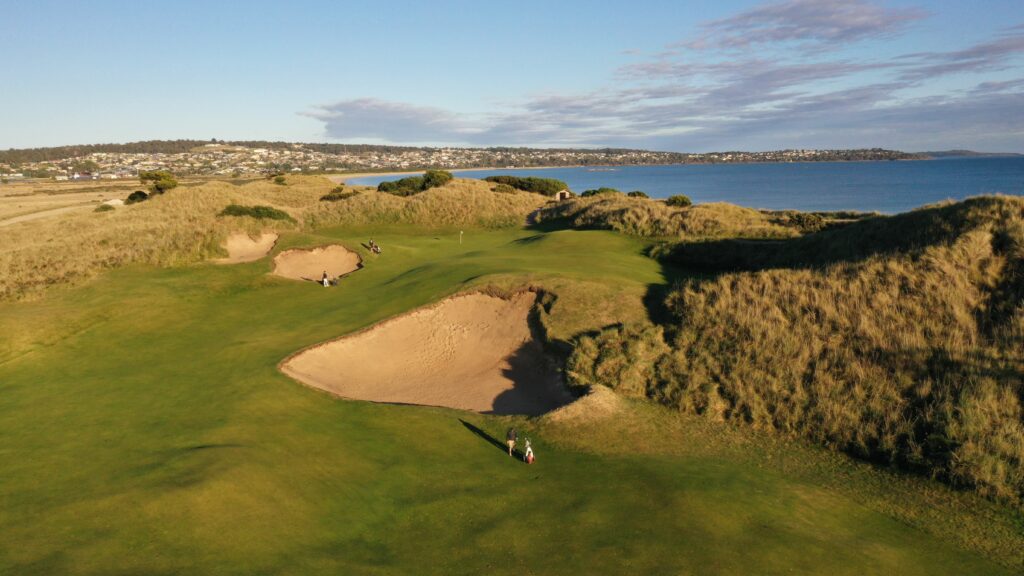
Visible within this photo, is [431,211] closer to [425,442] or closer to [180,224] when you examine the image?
[180,224]

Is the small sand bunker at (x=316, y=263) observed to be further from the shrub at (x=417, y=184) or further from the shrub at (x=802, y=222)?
the shrub at (x=417, y=184)

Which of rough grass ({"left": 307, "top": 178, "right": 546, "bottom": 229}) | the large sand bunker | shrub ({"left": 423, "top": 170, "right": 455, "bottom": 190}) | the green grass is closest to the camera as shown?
the green grass

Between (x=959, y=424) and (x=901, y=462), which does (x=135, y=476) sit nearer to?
(x=901, y=462)

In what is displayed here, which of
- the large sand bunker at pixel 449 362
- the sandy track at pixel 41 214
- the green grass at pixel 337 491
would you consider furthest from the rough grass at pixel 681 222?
the sandy track at pixel 41 214

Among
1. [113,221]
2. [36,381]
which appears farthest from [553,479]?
[113,221]

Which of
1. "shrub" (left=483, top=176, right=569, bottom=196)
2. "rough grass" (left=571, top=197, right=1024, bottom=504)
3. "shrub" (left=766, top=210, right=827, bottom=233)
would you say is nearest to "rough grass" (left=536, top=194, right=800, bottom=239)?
"shrub" (left=766, top=210, right=827, bottom=233)

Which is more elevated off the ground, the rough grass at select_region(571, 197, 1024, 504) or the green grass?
the rough grass at select_region(571, 197, 1024, 504)

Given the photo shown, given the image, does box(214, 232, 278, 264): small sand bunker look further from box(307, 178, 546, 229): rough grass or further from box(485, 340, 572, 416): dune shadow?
box(485, 340, 572, 416): dune shadow
